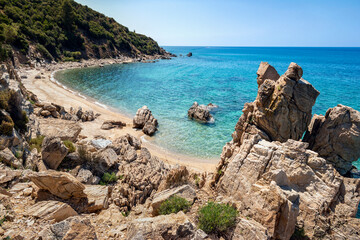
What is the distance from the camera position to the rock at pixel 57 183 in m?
8.08

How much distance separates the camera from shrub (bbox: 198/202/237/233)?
7262 millimetres

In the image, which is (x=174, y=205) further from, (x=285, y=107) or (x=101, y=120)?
(x=101, y=120)

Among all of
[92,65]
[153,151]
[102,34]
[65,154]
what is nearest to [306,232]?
[65,154]

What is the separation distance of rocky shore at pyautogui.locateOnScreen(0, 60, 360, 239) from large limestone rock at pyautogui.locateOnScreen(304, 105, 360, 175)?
57mm

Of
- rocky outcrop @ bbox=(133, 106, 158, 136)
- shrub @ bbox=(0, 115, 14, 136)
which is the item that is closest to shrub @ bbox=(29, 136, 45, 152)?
shrub @ bbox=(0, 115, 14, 136)

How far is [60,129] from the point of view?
16.0 metres

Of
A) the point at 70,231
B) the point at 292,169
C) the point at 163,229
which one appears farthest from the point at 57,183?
the point at 292,169

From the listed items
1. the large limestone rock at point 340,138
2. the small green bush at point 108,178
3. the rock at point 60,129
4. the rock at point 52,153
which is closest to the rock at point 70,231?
the small green bush at point 108,178

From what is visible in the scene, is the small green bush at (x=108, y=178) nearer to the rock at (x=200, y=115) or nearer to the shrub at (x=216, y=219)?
the shrub at (x=216, y=219)

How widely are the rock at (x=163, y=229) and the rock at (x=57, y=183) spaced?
3.51 metres

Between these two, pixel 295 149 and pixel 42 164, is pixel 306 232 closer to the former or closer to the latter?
pixel 295 149

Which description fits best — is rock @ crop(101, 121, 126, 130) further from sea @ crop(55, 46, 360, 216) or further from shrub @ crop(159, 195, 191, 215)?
shrub @ crop(159, 195, 191, 215)

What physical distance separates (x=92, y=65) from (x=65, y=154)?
7704 cm

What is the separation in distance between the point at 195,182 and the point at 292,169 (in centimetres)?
575
